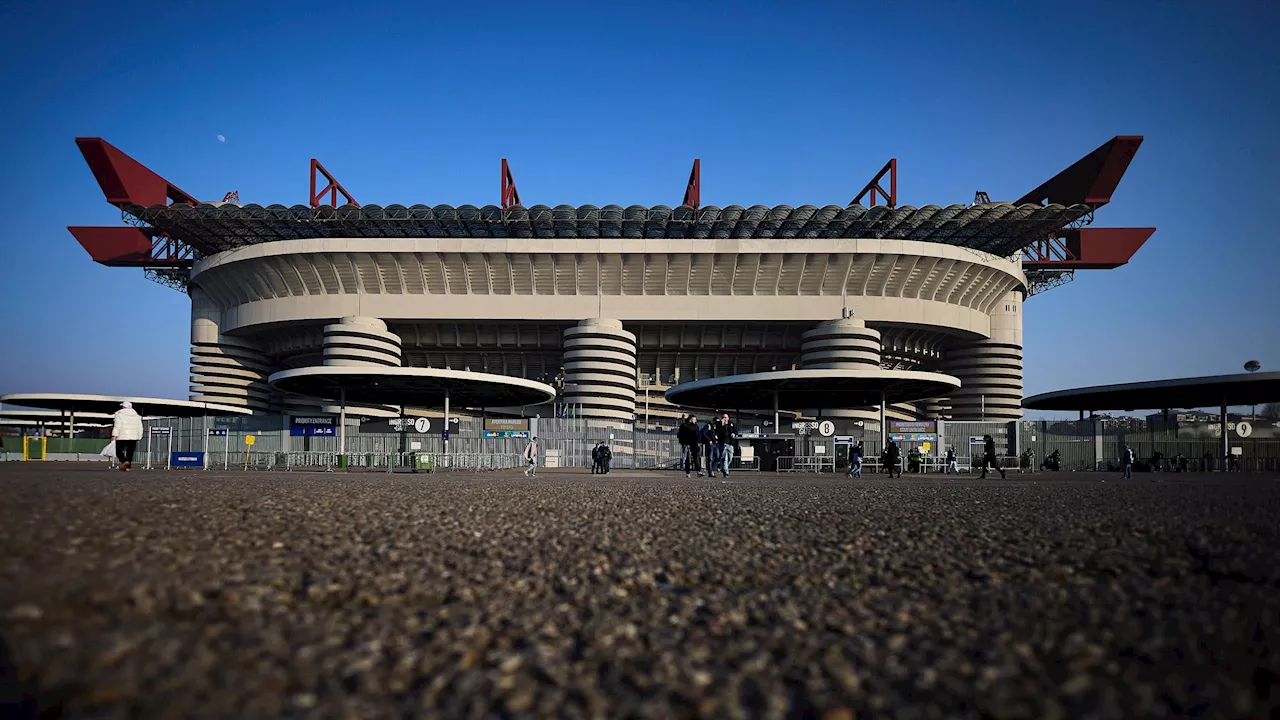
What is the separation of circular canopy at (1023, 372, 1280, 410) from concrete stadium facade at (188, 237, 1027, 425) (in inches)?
491

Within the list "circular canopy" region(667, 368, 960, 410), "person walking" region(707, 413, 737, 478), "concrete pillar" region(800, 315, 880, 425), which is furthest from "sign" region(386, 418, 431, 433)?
"concrete pillar" region(800, 315, 880, 425)

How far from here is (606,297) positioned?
6519 centimetres

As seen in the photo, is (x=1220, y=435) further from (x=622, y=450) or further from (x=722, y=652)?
(x=722, y=652)

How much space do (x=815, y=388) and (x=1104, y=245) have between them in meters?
39.3

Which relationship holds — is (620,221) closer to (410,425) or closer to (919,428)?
(919,428)

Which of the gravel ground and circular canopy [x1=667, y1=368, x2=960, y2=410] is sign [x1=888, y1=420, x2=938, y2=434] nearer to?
circular canopy [x1=667, y1=368, x2=960, y2=410]

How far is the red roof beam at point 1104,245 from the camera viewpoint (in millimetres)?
71312

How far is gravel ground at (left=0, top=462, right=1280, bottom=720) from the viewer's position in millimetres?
2699

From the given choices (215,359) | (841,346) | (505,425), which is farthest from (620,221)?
(215,359)

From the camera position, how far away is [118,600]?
3.76 metres

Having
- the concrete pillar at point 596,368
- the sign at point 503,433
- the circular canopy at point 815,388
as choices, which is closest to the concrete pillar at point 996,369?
the circular canopy at point 815,388

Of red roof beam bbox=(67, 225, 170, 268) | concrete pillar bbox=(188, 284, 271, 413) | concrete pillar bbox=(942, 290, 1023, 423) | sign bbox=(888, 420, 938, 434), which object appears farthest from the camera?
concrete pillar bbox=(942, 290, 1023, 423)

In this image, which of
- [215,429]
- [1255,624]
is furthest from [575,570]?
[215,429]

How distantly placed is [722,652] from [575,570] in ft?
6.54
